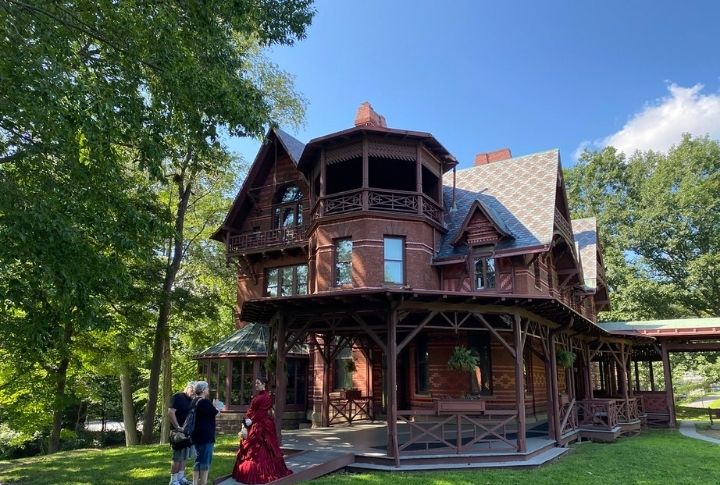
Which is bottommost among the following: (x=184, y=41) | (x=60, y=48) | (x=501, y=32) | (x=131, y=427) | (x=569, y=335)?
(x=131, y=427)

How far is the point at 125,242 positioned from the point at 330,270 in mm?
9027

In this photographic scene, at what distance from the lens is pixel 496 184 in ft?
68.4

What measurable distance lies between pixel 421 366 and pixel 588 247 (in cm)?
1302

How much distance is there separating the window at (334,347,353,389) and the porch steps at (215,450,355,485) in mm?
8094

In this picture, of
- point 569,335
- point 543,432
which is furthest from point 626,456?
point 569,335

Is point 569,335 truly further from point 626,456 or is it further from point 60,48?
point 60,48

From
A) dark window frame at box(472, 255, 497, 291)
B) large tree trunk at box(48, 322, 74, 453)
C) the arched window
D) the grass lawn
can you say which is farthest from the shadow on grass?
the arched window

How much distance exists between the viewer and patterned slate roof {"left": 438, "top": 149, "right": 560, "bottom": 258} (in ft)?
56.2

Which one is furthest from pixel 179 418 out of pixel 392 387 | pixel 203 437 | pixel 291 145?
pixel 291 145

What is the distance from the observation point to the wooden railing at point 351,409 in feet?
59.3

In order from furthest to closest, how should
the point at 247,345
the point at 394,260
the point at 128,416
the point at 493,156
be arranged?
the point at 493,156
the point at 128,416
the point at 247,345
the point at 394,260

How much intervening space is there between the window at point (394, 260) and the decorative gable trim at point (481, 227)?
6.91ft

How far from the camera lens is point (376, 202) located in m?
17.3

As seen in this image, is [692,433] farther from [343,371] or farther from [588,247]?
[343,371]
